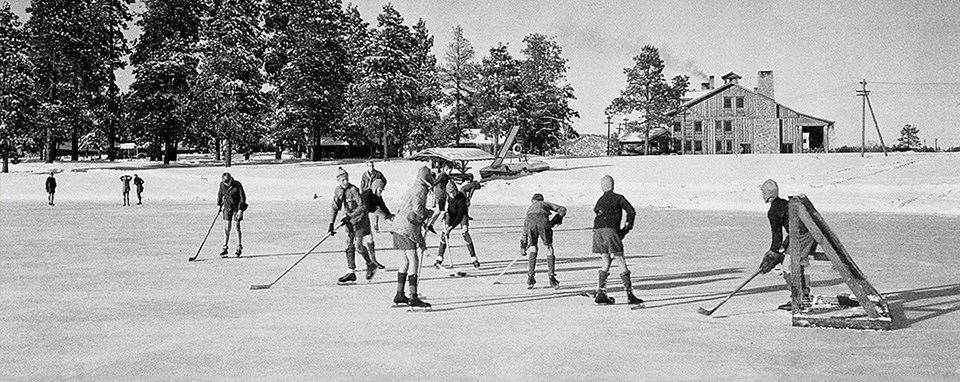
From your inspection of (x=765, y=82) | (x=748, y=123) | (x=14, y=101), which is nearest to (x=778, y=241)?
(x=14, y=101)

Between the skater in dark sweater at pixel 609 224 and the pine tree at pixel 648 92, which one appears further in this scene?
the pine tree at pixel 648 92

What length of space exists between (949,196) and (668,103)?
42.5 metres

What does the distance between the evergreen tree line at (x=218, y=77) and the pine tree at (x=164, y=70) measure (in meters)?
0.10

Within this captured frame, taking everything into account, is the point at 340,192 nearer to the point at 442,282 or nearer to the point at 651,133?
the point at 442,282

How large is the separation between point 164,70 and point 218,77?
6.50m

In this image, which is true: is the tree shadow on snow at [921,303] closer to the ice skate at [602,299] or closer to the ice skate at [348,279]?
the ice skate at [602,299]

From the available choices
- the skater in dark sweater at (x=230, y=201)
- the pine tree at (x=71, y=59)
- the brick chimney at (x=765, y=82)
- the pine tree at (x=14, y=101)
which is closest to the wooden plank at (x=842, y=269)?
the skater in dark sweater at (x=230, y=201)

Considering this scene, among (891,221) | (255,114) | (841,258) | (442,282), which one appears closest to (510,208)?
(891,221)

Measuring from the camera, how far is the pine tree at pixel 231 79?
58719mm

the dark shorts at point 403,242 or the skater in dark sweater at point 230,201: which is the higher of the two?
the skater in dark sweater at point 230,201

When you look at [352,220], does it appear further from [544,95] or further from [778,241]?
[544,95]

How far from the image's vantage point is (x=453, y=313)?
33.3ft

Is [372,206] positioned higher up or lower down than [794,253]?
higher up

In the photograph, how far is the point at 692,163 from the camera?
54906 millimetres
